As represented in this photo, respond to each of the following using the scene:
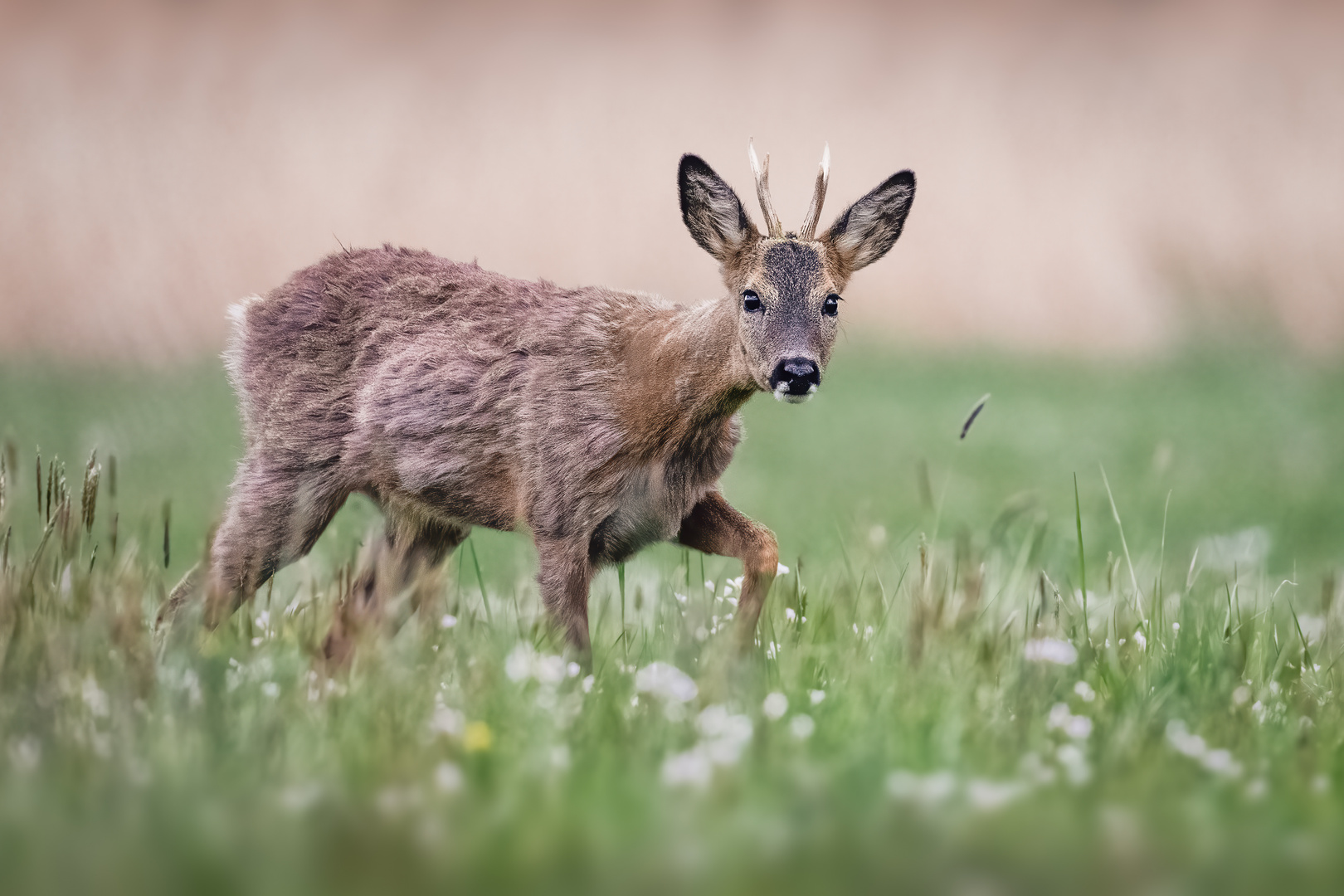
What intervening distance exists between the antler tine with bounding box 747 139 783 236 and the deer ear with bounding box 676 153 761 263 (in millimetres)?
93

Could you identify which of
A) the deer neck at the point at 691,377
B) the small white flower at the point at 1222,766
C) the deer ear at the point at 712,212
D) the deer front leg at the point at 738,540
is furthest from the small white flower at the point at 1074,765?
the deer ear at the point at 712,212

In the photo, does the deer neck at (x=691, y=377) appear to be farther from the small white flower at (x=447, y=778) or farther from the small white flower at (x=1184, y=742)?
the small white flower at (x=447, y=778)

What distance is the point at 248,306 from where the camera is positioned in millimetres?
5551

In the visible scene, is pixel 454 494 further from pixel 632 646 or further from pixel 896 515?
pixel 896 515

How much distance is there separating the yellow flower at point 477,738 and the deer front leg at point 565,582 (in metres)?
1.44

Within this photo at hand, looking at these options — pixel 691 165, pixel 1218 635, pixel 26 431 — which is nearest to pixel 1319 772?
pixel 1218 635

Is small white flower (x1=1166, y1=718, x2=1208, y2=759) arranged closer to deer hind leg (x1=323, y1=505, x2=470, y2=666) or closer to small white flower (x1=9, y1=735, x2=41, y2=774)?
deer hind leg (x1=323, y1=505, x2=470, y2=666)

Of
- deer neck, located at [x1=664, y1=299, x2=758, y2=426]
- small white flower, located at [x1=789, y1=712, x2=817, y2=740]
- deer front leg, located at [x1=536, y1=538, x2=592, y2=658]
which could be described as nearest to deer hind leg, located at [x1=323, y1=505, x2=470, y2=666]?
deer front leg, located at [x1=536, y1=538, x2=592, y2=658]

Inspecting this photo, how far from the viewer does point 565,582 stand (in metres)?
4.67

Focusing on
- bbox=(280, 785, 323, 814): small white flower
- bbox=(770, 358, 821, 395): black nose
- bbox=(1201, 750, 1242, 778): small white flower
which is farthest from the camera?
bbox=(770, 358, 821, 395): black nose

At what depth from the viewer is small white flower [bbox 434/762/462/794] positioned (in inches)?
109

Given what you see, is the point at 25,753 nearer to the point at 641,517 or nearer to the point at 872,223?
the point at 641,517

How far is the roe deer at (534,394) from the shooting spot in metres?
4.64

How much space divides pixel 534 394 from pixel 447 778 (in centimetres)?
222
